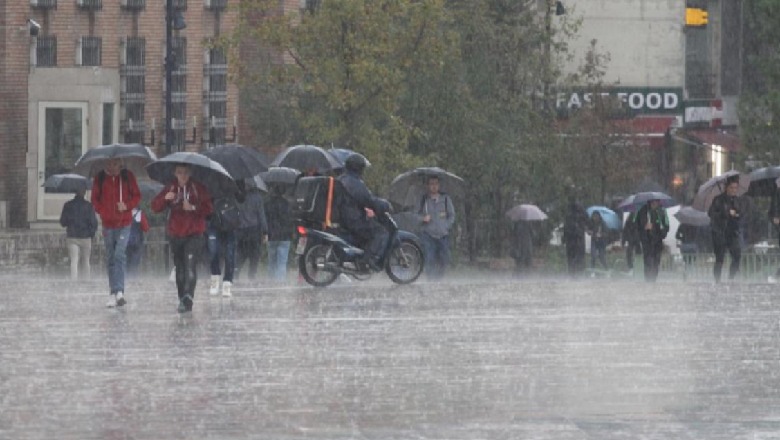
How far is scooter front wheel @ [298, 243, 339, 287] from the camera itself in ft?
88.3

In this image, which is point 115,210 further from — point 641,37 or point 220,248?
point 641,37

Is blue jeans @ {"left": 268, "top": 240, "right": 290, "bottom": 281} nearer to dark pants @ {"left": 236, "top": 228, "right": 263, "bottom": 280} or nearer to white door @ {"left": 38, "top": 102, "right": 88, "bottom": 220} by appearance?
dark pants @ {"left": 236, "top": 228, "right": 263, "bottom": 280}

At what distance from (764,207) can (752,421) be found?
40.8 metres

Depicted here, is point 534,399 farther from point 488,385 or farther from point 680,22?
point 680,22

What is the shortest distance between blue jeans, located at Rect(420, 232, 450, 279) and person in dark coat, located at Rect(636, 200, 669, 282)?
3098mm

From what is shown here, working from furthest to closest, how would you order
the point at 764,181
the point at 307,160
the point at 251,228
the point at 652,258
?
the point at 764,181 < the point at 307,160 < the point at 652,258 < the point at 251,228

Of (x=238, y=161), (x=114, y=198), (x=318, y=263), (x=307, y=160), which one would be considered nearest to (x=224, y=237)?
(x=318, y=263)

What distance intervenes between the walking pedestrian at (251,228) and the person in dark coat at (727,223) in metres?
6.01

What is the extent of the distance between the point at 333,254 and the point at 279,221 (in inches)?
191

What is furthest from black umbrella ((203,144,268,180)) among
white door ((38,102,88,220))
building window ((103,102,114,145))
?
building window ((103,102,114,145))

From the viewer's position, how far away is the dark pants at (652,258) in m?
32.9

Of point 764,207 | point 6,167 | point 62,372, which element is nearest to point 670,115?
point 764,207

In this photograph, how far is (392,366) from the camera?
55.5 ft

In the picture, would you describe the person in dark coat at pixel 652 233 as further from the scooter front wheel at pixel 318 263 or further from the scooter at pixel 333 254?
the scooter front wheel at pixel 318 263
